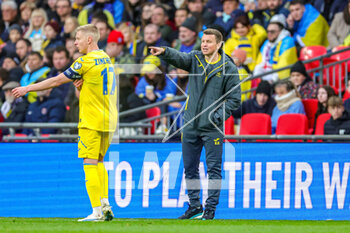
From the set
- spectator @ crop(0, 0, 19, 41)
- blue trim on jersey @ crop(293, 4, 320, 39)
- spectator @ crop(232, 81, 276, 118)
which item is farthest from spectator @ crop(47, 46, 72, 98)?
blue trim on jersey @ crop(293, 4, 320, 39)

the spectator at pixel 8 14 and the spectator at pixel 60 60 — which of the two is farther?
the spectator at pixel 8 14

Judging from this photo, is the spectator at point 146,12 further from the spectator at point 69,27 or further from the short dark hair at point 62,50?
the short dark hair at point 62,50

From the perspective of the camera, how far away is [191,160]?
880 centimetres

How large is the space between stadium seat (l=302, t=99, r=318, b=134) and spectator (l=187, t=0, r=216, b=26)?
12.6 ft

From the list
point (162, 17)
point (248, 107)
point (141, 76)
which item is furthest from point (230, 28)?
point (141, 76)

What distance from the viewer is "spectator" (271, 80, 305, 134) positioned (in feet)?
40.0

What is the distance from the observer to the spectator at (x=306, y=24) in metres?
14.6

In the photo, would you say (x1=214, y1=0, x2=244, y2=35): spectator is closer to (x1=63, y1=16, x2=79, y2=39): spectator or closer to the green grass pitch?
(x1=63, y1=16, x2=79, y2=39): spectator

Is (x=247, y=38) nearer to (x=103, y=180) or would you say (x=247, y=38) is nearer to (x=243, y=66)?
(x=243, y=66)

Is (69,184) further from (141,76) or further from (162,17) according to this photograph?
(162,17)

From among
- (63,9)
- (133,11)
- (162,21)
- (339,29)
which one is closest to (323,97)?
(339,29)

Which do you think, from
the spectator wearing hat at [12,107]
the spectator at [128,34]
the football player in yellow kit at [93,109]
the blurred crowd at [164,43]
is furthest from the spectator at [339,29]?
the football player in yellow kit at [93,109]

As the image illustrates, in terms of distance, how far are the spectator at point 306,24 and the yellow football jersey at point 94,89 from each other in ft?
23.1

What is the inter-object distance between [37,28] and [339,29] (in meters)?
7.67
